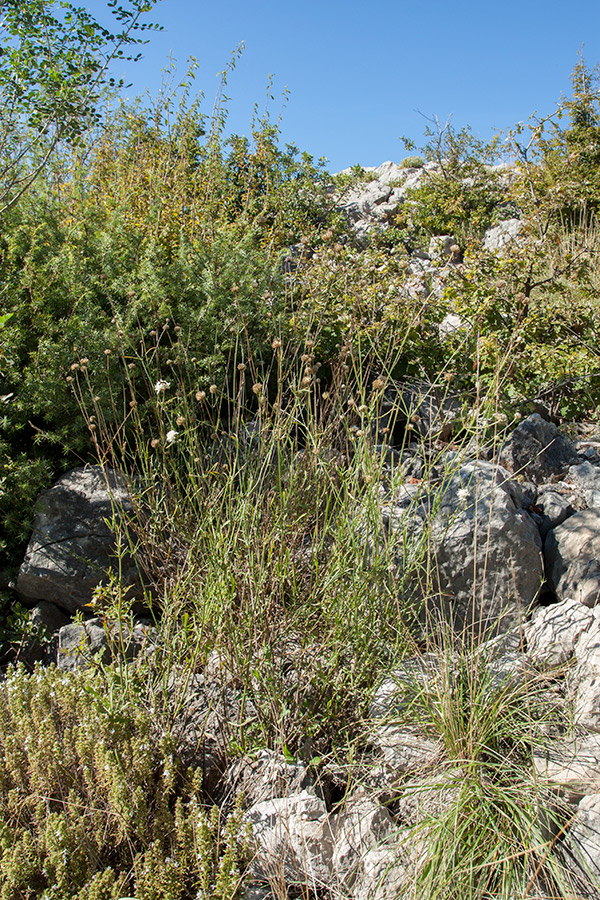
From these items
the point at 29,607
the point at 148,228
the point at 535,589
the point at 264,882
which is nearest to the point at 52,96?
the point at 148,228

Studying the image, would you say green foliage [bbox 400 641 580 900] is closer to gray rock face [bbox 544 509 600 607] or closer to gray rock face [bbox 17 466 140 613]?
gray rock face [bbox 544 509 600 607]

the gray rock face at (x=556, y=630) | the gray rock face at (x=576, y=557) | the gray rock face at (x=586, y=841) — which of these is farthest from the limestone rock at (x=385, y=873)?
the gray rock face at (x=576, y=557)

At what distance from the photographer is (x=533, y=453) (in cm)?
396

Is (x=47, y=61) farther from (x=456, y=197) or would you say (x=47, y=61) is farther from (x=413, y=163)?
(x=413, y=163)

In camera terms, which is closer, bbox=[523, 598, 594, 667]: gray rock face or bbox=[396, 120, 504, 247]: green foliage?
bbox=[523, 598, 594, 667]: gray rock face

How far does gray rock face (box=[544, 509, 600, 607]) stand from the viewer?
9.55 feet

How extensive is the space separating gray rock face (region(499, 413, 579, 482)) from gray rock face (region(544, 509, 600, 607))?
2.23 feet

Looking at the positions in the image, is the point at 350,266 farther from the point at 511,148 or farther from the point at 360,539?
the point at 360,539

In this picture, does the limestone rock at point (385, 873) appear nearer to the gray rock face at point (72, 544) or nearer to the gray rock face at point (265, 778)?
the gray rock face at point (265, 778)

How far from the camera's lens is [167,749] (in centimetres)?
201

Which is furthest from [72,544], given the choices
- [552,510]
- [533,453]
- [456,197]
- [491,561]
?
[456,197]

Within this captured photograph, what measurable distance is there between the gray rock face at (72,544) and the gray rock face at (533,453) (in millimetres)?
2280

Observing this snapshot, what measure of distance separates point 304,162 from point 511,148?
16.1ft

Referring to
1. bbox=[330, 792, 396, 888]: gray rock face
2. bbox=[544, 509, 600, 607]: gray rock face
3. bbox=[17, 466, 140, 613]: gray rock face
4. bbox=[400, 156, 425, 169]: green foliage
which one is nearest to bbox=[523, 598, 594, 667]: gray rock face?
bbox=[544, 509, 600, 607]: gray rock face
